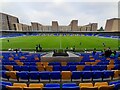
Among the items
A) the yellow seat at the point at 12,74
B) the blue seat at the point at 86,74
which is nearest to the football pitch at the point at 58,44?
the yellow seat at the point at 12,74

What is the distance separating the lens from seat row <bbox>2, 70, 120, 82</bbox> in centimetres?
1055

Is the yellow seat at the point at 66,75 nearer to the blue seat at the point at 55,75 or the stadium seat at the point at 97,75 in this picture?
the blue seat at the point at 55,75

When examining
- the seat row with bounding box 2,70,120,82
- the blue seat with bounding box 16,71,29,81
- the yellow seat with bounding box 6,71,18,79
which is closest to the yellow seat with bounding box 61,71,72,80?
the seat row with bounding box 2,70,120,82

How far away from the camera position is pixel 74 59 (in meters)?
16.9

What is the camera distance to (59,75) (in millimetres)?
10508

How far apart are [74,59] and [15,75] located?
22.9 feet

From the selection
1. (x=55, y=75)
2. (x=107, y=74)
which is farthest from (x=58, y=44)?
(x=55, y=75)

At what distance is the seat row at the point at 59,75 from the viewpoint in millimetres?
10547

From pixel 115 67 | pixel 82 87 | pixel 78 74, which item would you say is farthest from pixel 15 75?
pixel 115 67

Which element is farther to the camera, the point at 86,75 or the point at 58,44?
the point at 58,44

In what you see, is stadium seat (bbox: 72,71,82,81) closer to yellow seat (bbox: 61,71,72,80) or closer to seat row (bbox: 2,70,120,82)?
seat row (bbox: 2,70,120,82)

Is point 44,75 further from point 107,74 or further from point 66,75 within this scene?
point 107,74

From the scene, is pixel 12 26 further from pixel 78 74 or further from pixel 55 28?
pixel 78 74

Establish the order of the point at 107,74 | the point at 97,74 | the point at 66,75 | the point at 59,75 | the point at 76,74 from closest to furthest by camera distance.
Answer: the point at 59,75
the point at 66,75
the point at 76,74
the point at 97,74
the point at 107,74
